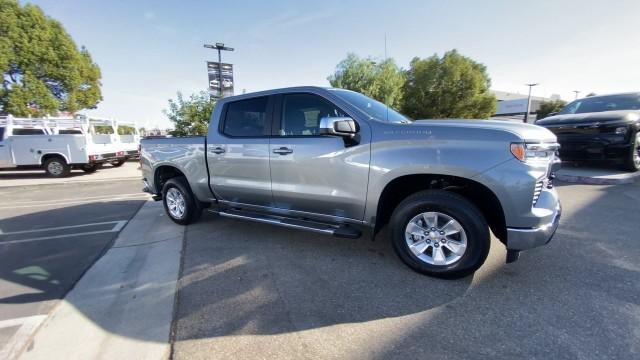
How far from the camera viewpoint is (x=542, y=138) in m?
2.57

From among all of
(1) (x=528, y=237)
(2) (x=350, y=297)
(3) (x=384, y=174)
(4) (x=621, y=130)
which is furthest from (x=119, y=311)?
(4) (x=621, y=130)

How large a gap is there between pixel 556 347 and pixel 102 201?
8.39 metres

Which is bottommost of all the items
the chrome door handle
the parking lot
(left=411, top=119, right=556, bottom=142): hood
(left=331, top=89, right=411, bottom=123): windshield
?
the parking lot

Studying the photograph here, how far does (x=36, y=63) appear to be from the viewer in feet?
68.8

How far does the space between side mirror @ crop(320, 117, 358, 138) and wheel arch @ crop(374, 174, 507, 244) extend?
66cm

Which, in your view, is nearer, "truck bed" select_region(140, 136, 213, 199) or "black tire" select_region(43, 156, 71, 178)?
"truck bed" select_region(140, 136, 213, 199)

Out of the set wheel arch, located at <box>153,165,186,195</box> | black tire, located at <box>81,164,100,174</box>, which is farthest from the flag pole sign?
wheel arch, located at <box>153,165,186,195</box>

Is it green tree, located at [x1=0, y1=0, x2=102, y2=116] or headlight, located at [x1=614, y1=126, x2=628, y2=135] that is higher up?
green tree, located at [x1=0, y1=0, x2=102, y2=116]

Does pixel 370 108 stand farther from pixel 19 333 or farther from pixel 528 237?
pixel 19 333

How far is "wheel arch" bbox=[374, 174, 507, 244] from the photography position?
108 inches

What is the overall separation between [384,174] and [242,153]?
194cm

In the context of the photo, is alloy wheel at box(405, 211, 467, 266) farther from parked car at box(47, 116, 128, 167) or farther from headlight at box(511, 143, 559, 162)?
parked car at box(47, 116, 128, 167)

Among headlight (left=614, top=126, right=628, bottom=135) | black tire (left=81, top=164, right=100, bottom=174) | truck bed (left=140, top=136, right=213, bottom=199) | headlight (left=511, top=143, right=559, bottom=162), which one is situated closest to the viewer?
headlight (left=511, top=143, right=559, bottom=162)

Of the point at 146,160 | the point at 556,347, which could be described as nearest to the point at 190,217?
the point at 146,160
